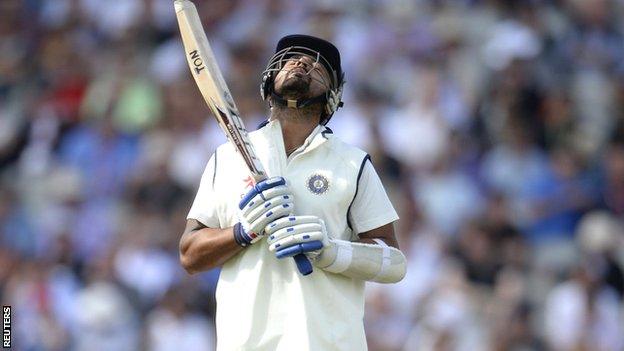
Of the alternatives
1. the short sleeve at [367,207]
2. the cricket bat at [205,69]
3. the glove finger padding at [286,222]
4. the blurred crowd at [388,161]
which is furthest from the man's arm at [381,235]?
the blurred crowd at [388,161]

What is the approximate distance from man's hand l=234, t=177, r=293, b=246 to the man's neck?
30cm

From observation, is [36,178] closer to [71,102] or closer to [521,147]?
[71,102]

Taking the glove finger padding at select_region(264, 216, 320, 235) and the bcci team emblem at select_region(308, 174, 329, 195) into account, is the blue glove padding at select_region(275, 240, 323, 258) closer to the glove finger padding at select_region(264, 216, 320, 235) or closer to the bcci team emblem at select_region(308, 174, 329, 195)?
the glove finger padding at select_region(264, 216, 320, 235)

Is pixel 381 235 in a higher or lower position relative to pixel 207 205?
lower

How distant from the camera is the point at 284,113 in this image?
17.3 ft

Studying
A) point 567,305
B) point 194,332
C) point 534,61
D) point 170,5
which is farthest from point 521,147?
point 170,5

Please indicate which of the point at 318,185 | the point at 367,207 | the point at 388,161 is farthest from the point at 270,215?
the point at 388,161

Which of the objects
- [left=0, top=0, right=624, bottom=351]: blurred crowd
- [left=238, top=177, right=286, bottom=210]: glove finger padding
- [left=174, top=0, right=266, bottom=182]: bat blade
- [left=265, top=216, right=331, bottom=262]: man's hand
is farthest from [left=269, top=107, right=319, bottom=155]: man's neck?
[left=0, top=0, right=624, bottom=351]: blurred crowd

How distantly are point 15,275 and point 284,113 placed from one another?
576 cm

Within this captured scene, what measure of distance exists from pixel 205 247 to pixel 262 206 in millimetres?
320

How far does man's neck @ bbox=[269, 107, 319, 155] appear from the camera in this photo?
522 cm

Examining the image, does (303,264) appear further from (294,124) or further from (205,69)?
(205,69)

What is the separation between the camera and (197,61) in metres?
5.33

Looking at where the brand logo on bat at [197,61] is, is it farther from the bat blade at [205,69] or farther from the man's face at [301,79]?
the man's face at [301,79]
